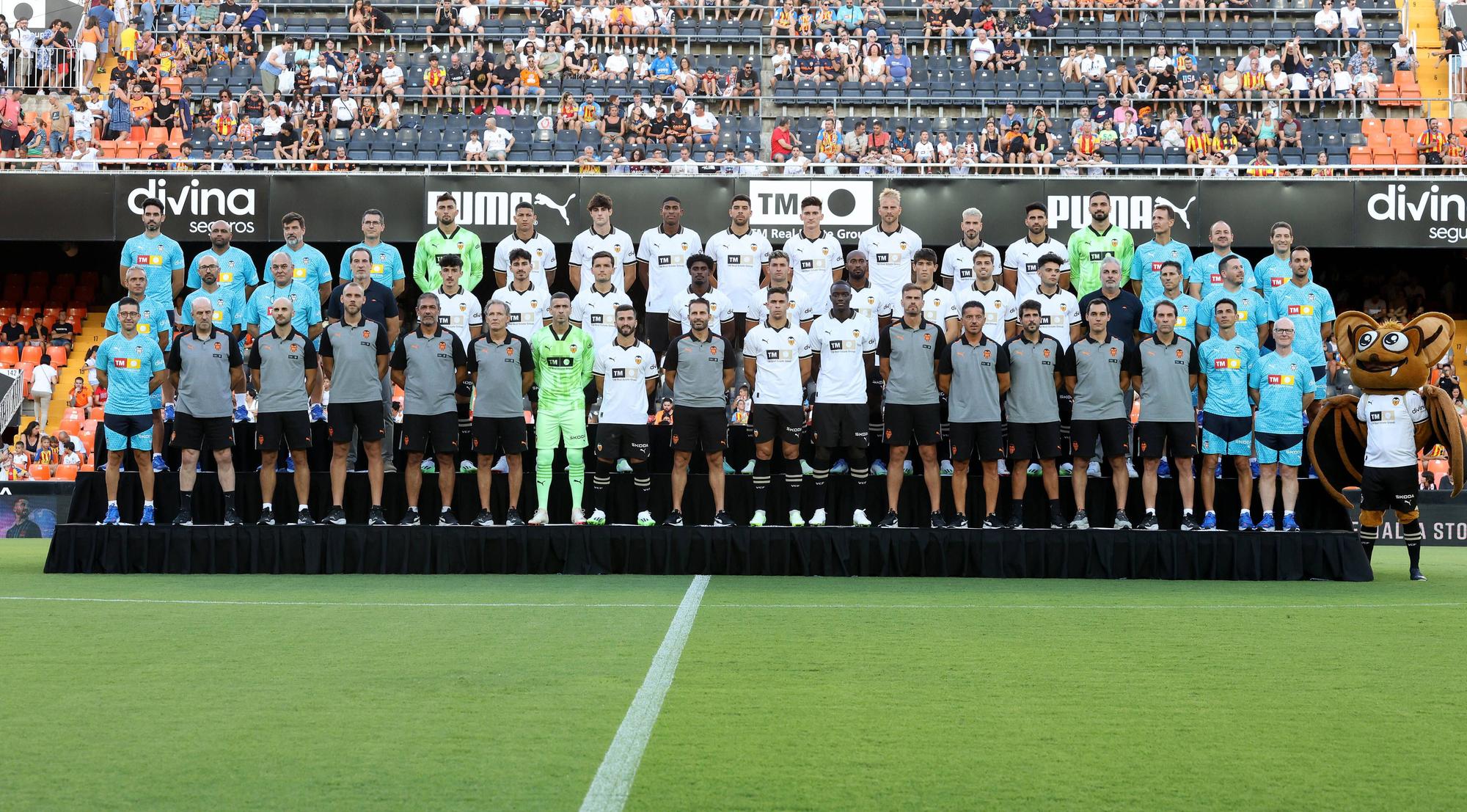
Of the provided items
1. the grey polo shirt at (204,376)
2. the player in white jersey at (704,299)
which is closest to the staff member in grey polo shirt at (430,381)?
the grey polo shirt at (204,376)

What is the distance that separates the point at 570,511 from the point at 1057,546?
3.72 m

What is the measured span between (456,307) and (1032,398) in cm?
441

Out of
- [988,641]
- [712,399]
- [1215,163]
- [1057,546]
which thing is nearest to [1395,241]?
[1215,163]

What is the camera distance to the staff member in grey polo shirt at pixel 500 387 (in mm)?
10422

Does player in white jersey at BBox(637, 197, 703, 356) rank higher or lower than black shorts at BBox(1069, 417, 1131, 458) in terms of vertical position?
higher

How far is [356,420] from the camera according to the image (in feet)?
34.4

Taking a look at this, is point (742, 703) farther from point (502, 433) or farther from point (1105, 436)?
point (1105, 436)

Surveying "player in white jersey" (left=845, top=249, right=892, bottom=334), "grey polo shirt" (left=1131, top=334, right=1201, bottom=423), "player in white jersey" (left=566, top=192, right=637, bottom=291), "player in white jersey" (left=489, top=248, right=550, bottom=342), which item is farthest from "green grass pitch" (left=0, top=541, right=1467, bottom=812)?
"player in white jersey" (left=566, top=192, right=637, bottom=291)

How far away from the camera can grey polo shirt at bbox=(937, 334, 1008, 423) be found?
1039cm

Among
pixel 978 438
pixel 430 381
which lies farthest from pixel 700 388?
pixel 978 438

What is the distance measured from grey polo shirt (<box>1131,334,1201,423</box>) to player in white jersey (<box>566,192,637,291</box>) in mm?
4047

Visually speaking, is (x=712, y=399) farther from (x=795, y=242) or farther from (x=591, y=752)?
(x=591, y=752)

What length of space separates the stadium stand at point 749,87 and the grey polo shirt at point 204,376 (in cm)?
786

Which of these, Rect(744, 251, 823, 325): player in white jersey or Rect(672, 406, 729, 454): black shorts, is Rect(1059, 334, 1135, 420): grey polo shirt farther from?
Rect(672, 406, 729, 454): black shorts
